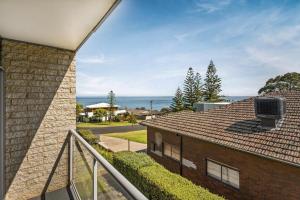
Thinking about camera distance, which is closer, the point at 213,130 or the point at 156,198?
the point at 156,198

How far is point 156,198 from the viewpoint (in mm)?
6473

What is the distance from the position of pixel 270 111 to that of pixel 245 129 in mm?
1096

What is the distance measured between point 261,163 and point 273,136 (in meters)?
1.16

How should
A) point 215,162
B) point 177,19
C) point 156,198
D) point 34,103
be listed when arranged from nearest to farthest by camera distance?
1. point 34,103
2. point 156,198
3. point 215,162
4. point 177,19

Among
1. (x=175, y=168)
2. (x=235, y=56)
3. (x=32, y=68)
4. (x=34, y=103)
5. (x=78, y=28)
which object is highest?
(x=235, y=56)

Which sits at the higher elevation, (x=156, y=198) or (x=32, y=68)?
(x=32, y=68)

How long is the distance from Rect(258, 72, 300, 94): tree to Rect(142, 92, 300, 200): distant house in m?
26.7

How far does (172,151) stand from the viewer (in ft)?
35.2

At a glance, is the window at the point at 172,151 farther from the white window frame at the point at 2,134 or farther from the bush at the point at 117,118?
the bush at the point at 117,118

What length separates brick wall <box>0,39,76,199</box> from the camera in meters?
2.75

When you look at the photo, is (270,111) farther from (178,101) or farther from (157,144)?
(178,101)

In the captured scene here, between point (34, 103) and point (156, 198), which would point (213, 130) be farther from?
point (34, 103)

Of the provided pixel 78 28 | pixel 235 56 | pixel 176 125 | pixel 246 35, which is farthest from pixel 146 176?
pixel 235 56

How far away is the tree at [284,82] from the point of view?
32.6 metres
